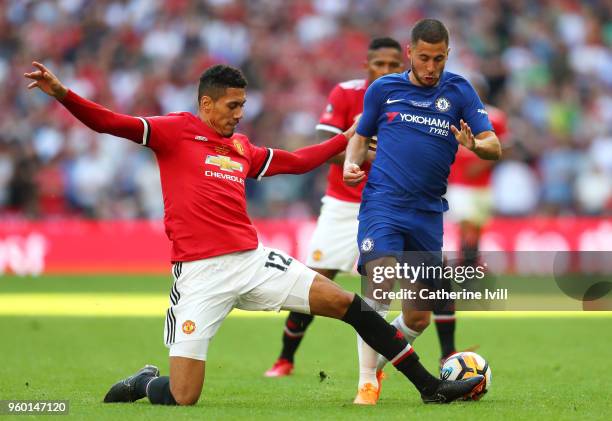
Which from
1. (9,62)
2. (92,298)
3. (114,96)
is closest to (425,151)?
(92,298)

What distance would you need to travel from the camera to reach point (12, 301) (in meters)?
16.1

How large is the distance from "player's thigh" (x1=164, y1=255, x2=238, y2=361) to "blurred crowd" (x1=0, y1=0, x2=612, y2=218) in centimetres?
1320

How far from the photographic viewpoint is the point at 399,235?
7836 millimetres

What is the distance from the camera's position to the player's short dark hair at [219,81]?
25.2 feet

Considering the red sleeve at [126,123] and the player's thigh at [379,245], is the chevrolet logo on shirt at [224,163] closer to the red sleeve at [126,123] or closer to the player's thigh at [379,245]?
the red sleeve at [126,123]

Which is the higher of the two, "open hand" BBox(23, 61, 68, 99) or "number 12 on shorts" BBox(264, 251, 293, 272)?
"open hand" BBox(23, 61, 68, 99)

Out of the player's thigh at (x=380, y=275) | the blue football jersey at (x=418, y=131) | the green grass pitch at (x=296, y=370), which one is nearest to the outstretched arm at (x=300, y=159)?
the blue football jersey at (x=418, y=131)

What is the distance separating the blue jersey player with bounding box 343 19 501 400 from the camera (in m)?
7.78

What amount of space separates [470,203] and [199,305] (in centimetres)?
515

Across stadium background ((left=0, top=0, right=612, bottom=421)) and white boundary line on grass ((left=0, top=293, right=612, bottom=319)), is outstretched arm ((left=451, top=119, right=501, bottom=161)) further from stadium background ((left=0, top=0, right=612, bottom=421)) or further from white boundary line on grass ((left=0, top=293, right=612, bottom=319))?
white boundary line on grass ((left=0, top=293, right=612, bottom=319))

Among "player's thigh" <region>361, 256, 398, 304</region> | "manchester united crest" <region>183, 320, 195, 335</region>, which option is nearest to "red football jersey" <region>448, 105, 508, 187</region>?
"player's thigh" <region>361, 256, 398, 304</region>

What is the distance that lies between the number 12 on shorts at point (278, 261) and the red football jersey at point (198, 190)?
0.14 meters

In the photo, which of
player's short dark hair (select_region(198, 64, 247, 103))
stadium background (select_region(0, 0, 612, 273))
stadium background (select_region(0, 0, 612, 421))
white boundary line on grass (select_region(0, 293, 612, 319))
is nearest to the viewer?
player's short dark hair (select_region(198, 64, 247, 103))

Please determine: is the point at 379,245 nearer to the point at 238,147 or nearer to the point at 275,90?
the point at 238,147
